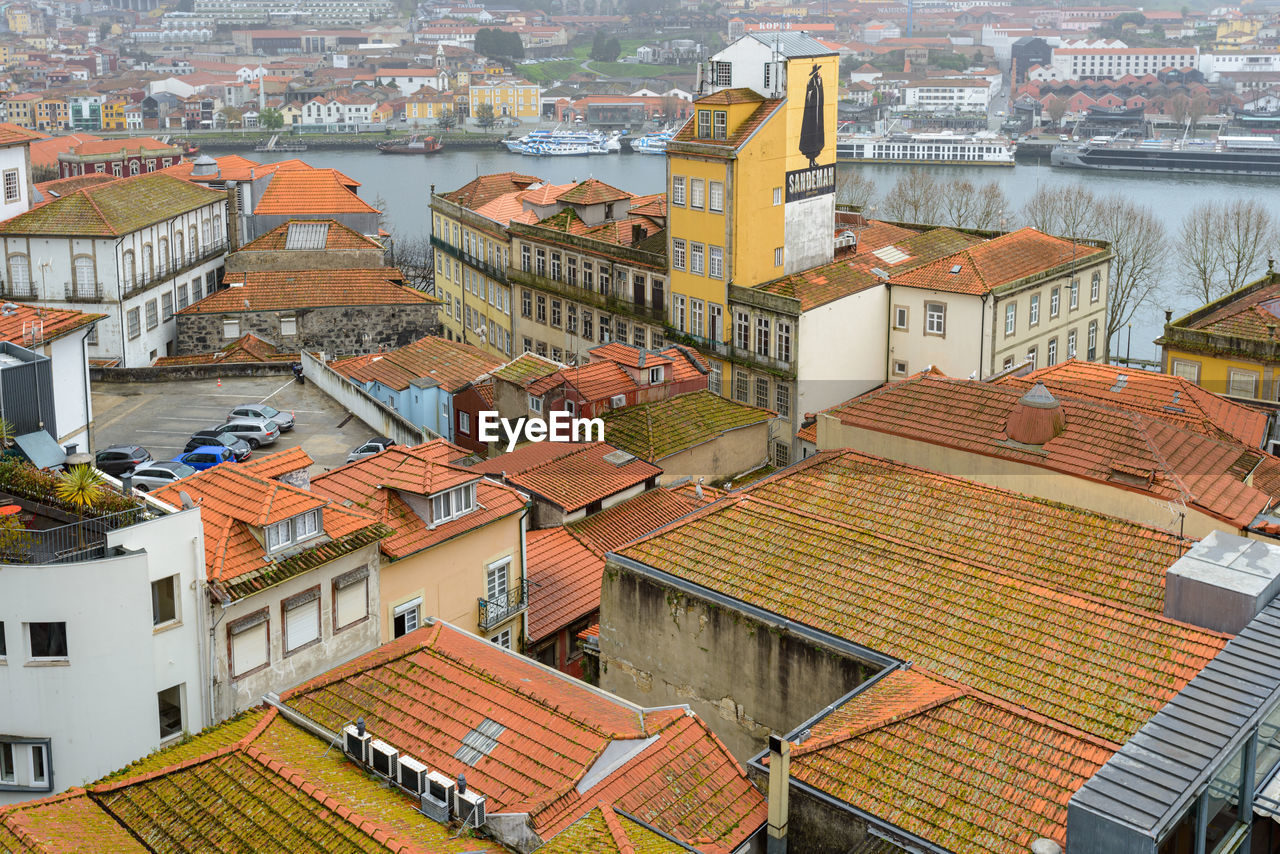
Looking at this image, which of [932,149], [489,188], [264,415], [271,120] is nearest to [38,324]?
[264,415]

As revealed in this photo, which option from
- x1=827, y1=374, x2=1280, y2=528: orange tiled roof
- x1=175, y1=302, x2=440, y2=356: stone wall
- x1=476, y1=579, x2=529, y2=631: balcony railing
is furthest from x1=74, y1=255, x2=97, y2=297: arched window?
x1=827, y1=374, x2=1280, y2=528: orange tiled roof

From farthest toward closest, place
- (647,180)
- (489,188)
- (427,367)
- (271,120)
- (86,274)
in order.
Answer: (271,120) < (647,180) < (489,188) < (86,274) < (427,367)

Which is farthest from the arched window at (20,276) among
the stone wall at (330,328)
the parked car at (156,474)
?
the parked car at (156,474)

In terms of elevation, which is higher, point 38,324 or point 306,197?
point 306,197

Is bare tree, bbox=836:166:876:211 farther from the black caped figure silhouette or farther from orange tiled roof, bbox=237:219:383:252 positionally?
orange tiled roof, bbox=237:219:383:252

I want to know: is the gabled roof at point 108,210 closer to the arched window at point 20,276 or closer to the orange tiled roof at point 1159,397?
the arched window at point 20,276

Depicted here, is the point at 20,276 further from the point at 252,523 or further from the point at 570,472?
the point at 252,523

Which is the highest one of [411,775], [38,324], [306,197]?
[306,197]
